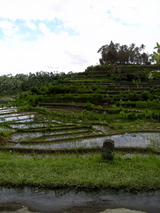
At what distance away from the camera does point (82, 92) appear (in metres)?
27.1

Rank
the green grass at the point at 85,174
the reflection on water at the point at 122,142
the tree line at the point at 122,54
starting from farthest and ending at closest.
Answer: the tree line at the point at 122,54 < the reflection on water at the point at 122,142 < the green grass at the point at 85,174

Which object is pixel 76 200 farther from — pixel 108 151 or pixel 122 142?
pixel 122 142

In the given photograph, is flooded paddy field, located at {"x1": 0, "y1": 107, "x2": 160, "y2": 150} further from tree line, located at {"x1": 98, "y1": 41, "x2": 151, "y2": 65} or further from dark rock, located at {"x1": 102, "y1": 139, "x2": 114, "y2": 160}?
tree line, located at {"x1": 98, "y1": 41, "x2": 151, "y2": 65}

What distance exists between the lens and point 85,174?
4832 millimetres

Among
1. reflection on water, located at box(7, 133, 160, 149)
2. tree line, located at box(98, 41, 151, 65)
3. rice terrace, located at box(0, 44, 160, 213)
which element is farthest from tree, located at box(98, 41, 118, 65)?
reflection on water, located at box(7, 133, 160, 149)

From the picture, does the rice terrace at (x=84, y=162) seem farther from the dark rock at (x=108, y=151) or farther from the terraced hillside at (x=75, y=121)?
the dark rock at (x=108, y=151)

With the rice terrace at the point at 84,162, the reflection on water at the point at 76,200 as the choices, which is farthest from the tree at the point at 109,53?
the reflection on water at the point at 76,200

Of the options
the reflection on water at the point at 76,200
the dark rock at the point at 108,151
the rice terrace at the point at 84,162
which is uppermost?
the dark rock at the point at 108,151

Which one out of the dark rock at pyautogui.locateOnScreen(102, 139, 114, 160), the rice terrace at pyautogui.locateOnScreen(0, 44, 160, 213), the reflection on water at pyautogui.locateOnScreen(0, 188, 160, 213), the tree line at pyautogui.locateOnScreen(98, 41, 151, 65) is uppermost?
the tree line at pyautogui.locateOnScreen(98, 41, 151, 65)

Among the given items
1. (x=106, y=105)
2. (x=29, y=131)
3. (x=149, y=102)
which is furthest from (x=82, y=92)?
(x=29, y=131)

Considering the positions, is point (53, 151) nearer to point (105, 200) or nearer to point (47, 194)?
point (47, 194)

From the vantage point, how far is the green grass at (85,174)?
4.47 meters

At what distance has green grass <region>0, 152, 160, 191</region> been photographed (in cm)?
447

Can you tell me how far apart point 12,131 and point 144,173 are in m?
9.32
